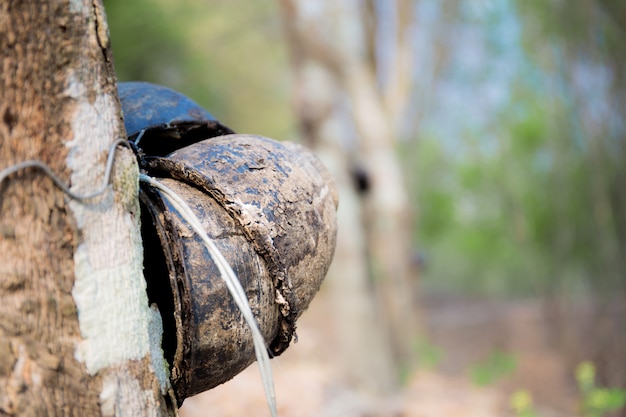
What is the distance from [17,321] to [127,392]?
8.7 inches

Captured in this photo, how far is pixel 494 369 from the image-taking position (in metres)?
11.2

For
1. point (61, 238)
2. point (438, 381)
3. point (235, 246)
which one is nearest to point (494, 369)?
point (438, 381)

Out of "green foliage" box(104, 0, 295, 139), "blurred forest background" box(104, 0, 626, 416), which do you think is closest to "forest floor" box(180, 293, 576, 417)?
"blurred forest background" box(104, 0, 626, 416)

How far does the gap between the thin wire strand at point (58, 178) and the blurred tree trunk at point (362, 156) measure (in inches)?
213

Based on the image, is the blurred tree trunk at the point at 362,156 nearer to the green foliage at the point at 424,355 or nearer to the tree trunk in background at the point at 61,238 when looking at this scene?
the green foliage at the point at 424,355

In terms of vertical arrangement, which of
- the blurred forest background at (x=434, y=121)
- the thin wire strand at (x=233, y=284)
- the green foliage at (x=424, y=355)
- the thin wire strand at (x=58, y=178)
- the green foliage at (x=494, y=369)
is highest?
the thin wire strand at (x=58, y=178)

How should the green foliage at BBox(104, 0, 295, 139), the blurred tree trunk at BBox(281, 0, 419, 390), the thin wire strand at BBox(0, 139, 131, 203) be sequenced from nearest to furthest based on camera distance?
1. the thin wire strand at BBox(0, 139, 131, 203)
2. the blurred tree trunk at BBox(281, 0, 419, 390)
3. the green foliage at BBox(104, 0, 295, 139)

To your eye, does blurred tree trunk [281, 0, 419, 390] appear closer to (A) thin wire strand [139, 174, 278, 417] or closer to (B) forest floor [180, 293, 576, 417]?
(B) forest floor [180, 293, 576, 417]

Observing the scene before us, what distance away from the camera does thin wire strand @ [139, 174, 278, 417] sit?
1267 millimetres

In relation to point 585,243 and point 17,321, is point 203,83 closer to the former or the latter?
point 585,243

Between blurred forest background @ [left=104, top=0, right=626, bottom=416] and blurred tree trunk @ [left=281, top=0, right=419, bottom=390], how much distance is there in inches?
0.9

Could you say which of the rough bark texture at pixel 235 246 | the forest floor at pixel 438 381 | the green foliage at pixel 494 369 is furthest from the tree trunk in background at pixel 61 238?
the green foliage at pixel 494 369

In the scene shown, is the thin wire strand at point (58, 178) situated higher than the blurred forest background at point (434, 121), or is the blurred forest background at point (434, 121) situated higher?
the thin wire strand at point (58, 178)

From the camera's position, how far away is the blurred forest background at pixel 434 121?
696 centimetres
